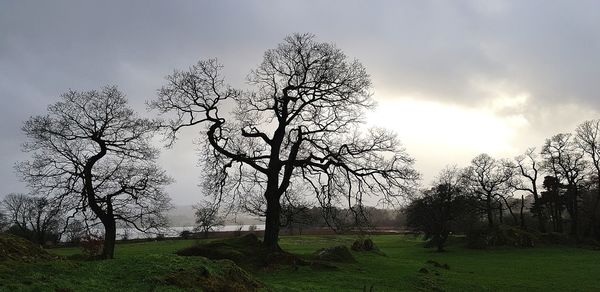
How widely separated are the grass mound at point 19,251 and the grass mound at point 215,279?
467cm

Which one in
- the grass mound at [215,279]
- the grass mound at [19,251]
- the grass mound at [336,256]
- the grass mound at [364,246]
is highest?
the grass mound at [19,251]

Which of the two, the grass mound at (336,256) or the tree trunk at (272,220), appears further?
the grass mound at (336,256)

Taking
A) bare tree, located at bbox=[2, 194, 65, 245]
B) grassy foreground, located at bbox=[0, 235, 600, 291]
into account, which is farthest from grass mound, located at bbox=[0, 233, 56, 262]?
bare tree, located at bbox=[2, 194, 65, 245]

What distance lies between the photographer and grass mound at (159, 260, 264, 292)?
40.5ft

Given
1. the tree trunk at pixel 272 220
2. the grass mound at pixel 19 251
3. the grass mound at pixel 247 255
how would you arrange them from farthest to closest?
1. the tree trunk at pixel 272 220
2. the grass mound at pixel 247 255
3. the grass mound at pixel 19 251

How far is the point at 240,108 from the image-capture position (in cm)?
3036

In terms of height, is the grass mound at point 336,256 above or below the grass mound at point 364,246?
above

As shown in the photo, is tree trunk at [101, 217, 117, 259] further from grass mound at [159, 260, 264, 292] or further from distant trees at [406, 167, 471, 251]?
distant trees at [406, 167, 471, 251]

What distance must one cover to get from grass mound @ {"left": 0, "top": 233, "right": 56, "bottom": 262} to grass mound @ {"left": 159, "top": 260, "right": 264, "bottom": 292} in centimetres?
467

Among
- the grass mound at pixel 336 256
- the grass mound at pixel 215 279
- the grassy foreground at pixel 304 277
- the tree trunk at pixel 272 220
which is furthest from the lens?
the grass mound at pixel 336 256

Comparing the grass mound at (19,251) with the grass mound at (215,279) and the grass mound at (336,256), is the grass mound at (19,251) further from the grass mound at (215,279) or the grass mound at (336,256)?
the grass mound at (336,256)

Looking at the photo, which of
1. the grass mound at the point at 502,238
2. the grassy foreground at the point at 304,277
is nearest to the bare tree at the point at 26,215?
the grassy foreground at the point at 304,277

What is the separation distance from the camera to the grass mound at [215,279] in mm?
12359

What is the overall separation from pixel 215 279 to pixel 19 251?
6.32 meters
